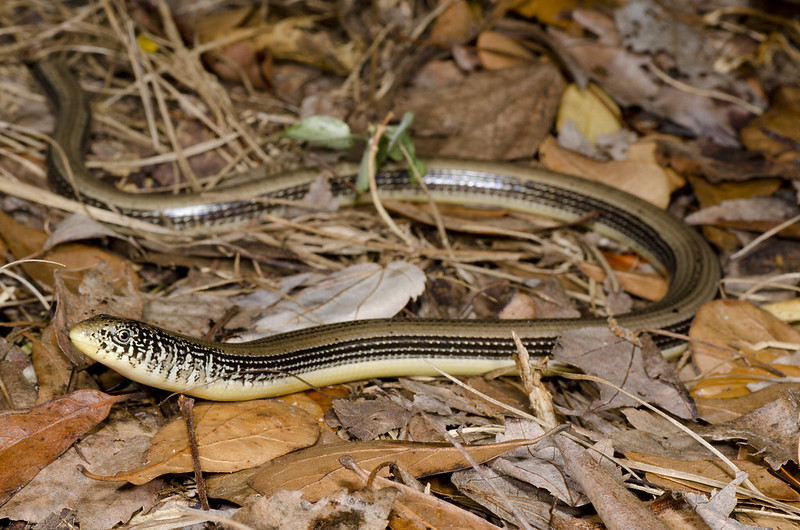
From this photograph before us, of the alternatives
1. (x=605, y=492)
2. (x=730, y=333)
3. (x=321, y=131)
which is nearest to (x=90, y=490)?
(x=605, y=492)

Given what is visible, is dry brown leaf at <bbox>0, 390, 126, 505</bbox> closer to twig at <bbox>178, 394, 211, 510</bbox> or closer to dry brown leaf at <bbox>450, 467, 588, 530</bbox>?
twig at <bbox>178, 394, 211, 510</bbox>

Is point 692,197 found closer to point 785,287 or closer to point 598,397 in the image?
point 785,287

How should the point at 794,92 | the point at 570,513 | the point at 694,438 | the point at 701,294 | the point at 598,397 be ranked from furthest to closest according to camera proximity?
the point at 794,92, the point at 701,294, the point at 598,397, the point at 694,438, the point at 570,513

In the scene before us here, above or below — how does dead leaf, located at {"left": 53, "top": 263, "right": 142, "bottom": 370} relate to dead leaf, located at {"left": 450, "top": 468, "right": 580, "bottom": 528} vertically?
above

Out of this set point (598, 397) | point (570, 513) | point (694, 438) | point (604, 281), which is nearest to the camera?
point (570, 513)

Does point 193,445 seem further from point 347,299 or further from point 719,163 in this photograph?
point 719,163

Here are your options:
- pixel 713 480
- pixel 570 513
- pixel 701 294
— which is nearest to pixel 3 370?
pixel 570 513

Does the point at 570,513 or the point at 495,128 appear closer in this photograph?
the point at 570,513

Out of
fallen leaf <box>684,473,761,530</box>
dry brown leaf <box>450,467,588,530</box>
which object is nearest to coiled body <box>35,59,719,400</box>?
dry brown leaf <box>450,467,588,530</box>
